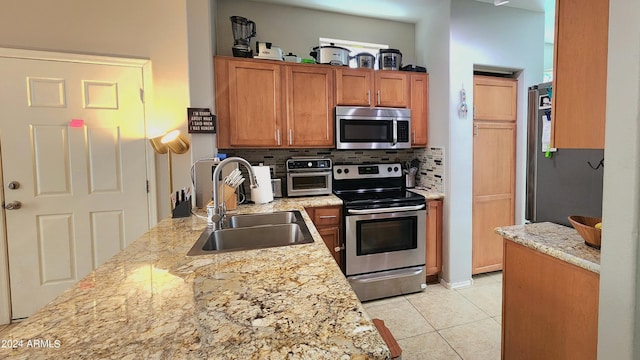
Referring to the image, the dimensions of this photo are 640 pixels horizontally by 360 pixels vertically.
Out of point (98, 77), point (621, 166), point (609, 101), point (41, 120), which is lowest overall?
point (621, 166)

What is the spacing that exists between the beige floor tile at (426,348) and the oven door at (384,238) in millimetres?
683

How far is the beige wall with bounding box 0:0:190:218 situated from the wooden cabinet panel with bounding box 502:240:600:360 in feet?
8.38

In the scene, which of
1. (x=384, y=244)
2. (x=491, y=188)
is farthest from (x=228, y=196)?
(x=491, y=188)

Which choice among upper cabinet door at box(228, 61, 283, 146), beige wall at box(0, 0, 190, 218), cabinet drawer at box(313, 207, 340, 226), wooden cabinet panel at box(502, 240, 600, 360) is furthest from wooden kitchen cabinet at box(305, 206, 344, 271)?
wooden cabinet panel at box(502, 240, 600, 360)

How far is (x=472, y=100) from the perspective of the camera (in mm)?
2824

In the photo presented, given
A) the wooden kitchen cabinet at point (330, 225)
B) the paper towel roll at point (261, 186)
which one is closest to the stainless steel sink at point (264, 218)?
the paper towel roll at point (261, 186)

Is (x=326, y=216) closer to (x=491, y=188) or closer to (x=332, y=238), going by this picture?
(x=332, y=238)

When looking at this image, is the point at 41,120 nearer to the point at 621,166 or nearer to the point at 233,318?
the point at 233,318

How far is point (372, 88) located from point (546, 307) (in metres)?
2.23

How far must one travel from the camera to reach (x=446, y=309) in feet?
8.19

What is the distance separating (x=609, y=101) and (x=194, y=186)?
2.43 meters

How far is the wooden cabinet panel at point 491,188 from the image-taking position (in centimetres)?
298

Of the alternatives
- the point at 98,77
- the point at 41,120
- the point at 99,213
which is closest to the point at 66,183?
the point at 99,213

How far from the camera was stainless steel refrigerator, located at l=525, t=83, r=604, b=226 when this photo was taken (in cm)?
150
